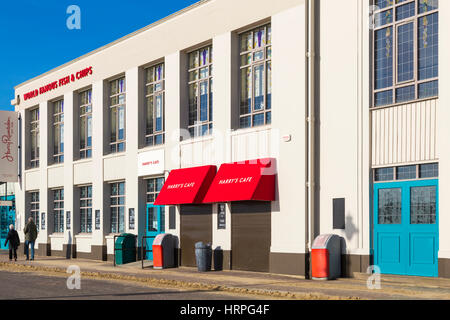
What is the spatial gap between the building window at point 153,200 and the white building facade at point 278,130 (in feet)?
0.25

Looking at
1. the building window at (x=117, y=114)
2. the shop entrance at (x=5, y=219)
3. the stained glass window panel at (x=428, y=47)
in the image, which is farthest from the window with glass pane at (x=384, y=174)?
the shop entrance at (x=5, y=219)

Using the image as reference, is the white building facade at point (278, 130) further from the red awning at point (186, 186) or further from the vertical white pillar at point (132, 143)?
the red awning at point (186, 186)

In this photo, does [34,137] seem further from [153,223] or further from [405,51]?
[405,51]

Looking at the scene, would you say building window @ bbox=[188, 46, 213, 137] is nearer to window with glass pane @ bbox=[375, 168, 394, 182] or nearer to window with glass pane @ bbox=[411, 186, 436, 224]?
window with glass pane @ bbox=[375, 168, 394, 182]

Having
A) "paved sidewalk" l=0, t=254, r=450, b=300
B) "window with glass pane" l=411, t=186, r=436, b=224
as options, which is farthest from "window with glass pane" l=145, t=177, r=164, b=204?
"window with glass pane" l=411, t=186, r=436, b=224

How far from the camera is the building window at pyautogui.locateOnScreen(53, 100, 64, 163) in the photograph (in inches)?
1331

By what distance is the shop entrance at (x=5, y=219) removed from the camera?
3820cm

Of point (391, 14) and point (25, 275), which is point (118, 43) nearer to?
point (25, 275)

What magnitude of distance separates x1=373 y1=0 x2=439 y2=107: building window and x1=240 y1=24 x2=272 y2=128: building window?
14.4ft

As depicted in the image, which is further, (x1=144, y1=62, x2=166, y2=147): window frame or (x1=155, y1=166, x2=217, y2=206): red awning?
(x1=144, y1=62, x2=166, y2=147): window frame

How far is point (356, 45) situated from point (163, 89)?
9.84 metres

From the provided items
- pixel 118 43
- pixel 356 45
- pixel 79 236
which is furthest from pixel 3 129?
pixel 356 45

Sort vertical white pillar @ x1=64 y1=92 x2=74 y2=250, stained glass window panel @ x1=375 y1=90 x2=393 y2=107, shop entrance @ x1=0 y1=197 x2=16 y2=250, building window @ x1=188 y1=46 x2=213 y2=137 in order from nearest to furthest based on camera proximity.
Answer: stained glass window panel @ x1=375 y1=90 x2=393 y2=107, building window @ x1=188 y1=46 x2=213 y2=137, vertical white pillar @ x1=64 y1=92 x2=74 y2=250, shop entrance @ x1=0 y1=197 x2=16 y2=250

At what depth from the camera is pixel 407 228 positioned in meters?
17.5
